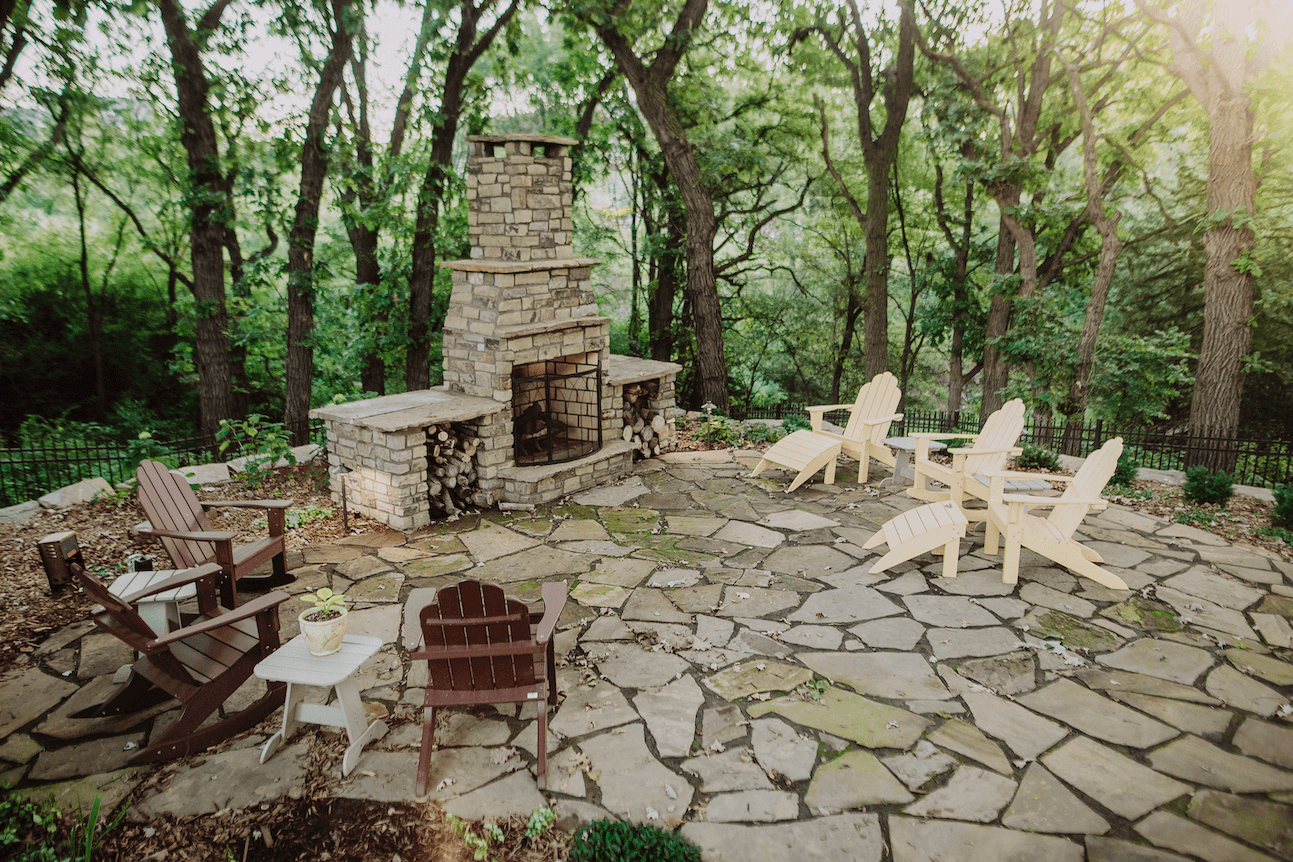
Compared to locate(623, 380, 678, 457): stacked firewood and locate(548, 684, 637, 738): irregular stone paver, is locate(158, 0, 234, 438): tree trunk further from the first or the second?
locate(548, 684, 637, 738): irregular stone paver

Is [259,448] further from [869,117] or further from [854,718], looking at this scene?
[869,117]

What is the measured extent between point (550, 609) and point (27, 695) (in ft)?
8.62

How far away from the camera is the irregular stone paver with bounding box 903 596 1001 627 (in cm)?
414

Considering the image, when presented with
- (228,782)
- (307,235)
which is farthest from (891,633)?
(307,235)

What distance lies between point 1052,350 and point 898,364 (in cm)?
941

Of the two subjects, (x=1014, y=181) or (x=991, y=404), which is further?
(x=991, y=404)

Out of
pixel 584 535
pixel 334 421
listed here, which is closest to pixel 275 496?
pixel 334 421

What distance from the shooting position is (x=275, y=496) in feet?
20.1

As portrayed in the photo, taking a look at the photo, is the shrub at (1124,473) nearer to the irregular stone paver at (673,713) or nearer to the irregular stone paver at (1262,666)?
the irregular stone paver at (1262,666)

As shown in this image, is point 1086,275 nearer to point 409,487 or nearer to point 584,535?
point 584,535

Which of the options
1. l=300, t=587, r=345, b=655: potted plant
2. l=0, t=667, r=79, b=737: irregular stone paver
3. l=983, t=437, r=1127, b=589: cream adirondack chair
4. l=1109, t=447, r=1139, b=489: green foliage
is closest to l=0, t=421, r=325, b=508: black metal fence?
l=0, t=667, r=79, b=737: irregular stone paver

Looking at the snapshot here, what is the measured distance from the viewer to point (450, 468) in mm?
5918

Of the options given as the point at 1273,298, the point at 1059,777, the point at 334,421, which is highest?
the point at 1273,298

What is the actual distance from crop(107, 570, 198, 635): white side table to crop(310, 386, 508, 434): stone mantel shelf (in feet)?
6.01
